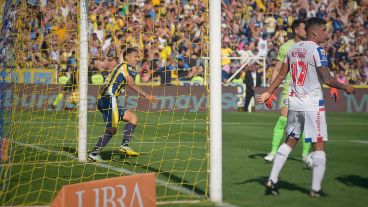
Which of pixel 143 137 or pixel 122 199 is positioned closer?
pixel 122 199

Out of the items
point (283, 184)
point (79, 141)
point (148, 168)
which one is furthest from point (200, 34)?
point (283, 184)

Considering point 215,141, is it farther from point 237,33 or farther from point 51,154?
point 237,33

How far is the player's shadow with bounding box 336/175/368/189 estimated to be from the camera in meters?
8.57

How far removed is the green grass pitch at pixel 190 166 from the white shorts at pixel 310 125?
0.69 meters

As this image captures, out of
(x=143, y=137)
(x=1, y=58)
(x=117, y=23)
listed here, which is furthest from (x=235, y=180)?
(x=117, y=23)

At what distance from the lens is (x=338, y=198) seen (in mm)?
7445

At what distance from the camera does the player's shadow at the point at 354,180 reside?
8.57m

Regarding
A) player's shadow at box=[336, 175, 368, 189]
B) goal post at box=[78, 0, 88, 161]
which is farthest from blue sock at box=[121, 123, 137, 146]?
player's shadow at box=[336, 175, 368, 189]

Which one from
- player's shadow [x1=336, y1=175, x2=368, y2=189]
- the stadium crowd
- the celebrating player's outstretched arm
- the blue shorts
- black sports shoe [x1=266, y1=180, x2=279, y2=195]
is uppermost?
the stadium crowd

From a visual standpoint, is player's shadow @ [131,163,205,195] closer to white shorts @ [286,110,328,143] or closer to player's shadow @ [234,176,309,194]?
player's shadow @ [234,176,309,194]

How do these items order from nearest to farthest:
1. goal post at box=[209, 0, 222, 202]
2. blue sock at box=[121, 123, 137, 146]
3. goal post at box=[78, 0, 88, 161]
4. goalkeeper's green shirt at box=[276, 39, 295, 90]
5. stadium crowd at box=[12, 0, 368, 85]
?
goal post at box=[209, 0, 222, 202], goal post at box=[78, 0, 88, 161], goalkeeper's green shirt at box=[276, 39, 295, 90], blue sock at box=[121, 123, 137, 146], stadium crowd at box=[12, 0, 368, 85]

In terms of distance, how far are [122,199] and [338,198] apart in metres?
2.62

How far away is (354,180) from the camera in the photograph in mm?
8969

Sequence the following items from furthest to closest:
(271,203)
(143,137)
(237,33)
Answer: (237,33)
(143,137)
(271,203)
